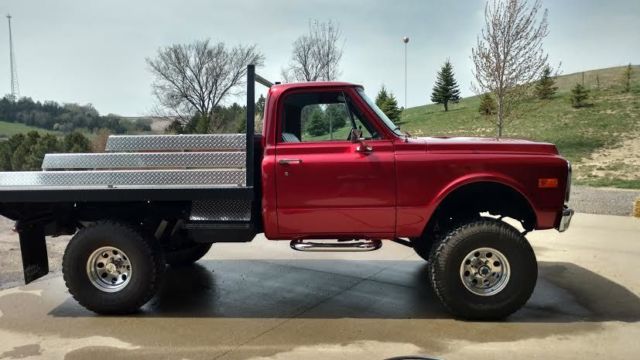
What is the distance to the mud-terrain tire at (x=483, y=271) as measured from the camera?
4.47 m

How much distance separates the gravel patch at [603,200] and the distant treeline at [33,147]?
16.7 metres

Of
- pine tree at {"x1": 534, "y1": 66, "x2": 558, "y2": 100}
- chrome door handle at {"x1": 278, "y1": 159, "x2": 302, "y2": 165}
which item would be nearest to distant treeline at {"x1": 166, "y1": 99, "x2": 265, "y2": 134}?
pine tree at {"x1": 534, "y1": 66, "x2": 558, "y2": 100}

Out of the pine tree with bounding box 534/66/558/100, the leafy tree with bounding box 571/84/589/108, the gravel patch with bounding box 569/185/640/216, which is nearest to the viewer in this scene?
the gravel patch with bounding box 569/185/640/216

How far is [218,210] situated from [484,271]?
8.47 feet

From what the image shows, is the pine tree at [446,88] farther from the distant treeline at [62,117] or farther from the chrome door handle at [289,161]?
the chrome door handle at [289,161]

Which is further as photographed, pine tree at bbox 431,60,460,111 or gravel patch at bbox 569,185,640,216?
pine tree at bbox 431,60,460,111

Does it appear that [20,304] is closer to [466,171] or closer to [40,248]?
[40,248]

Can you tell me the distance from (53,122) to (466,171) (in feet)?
123

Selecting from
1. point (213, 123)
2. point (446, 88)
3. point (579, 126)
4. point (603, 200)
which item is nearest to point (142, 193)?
point (603, 200)

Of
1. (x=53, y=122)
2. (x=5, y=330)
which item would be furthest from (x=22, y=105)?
(x=5, y=330)

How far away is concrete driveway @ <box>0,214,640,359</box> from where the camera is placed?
393 cm

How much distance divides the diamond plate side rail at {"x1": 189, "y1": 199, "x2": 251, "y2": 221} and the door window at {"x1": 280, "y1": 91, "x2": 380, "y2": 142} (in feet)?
2.59

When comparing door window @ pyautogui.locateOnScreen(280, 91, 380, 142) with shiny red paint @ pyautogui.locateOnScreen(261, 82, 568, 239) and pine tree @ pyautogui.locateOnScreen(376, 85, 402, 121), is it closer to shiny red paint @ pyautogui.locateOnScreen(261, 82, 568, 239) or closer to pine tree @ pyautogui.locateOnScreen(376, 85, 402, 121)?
shiny red paint @ pyautogui.locateOnScreen(261, 82, 568, 239)

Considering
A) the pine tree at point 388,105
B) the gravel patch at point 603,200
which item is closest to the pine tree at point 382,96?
the pine tree at point 388,105
